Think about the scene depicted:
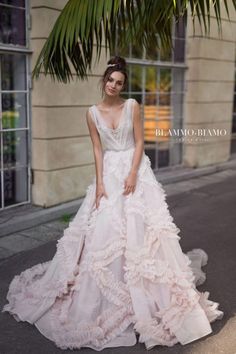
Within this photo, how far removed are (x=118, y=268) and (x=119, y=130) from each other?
1072 millimetres

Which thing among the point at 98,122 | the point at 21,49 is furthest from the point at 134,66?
the point at 98,122

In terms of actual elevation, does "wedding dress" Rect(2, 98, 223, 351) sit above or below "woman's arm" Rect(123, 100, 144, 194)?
below

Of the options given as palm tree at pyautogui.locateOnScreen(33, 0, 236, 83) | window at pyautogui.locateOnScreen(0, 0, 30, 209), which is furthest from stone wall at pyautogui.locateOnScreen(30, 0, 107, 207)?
palm tree at pyautogui.locateOnScreen(33, 0, 236, 83)

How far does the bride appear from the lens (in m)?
3.38

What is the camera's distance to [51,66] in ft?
13.4

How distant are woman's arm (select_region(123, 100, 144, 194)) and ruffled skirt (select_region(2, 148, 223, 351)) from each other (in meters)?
0.06

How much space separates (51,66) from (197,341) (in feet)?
8.39

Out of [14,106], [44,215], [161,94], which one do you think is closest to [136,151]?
[44,215]

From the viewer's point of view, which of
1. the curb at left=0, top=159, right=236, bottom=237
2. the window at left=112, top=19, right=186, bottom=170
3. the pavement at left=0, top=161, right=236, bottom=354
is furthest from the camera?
the window at left=112, top=19, right=186, bottom=170

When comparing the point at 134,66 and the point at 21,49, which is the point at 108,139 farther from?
the point at 134,66

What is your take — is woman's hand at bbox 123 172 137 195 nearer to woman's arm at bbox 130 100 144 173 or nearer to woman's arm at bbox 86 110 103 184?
woman's arm at bbox 130 100 144 173

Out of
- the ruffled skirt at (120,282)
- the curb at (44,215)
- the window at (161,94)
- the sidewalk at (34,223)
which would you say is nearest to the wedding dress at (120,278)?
the ruffled skirt at (120,282)

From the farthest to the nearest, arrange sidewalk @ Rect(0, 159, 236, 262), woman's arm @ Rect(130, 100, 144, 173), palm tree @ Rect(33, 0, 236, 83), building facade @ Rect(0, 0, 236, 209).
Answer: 1. building facade @ Rect(0, 0, 236, 209)
2. sidewalk @ Rect(0, 159, 236, 262)
3. woman's arm @ Rect(130, 100, 144, 173)
4. palm tree @ Rect(33, 0, 236, 83)

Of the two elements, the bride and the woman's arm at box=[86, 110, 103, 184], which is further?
the woman's arm at box=[86, 110, 103, 184]
